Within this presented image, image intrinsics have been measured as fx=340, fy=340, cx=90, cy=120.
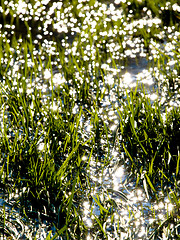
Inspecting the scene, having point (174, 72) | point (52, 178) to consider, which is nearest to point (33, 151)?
point (52, 178)

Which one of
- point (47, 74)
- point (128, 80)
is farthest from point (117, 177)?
point (47, 74)

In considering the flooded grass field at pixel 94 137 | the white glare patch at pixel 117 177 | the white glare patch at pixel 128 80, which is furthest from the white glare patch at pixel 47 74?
the white glare patch at pixel 117 177

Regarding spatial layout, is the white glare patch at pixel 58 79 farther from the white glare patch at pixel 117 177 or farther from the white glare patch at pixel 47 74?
the white glare patch at pixel 117 177

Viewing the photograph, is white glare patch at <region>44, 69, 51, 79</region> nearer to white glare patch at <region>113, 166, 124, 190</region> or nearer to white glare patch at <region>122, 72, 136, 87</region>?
white glare patch at <region>122, 72, 136, 87</region>

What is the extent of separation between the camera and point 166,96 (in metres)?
2.64

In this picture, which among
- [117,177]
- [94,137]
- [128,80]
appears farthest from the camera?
[128,80]

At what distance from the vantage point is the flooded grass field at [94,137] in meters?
1.78

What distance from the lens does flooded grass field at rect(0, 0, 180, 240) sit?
5.85 feet

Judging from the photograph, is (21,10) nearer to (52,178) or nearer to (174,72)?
(174,72)

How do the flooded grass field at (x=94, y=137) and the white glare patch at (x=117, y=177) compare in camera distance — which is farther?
the white glare patch at (x=117, y=177)

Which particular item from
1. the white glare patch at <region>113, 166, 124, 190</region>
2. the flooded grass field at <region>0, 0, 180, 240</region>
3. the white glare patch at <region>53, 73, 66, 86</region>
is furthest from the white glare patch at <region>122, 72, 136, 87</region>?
the white glare patch at <region>113, 166, 124, 190</region>

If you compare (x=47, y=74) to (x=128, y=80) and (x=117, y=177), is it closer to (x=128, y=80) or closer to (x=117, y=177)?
(x=128, y=80)

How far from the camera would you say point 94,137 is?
7.57ft

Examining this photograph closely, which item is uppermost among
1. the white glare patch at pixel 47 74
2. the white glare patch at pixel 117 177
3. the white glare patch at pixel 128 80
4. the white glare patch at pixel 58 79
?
the white glare patch at pixel 47 74
